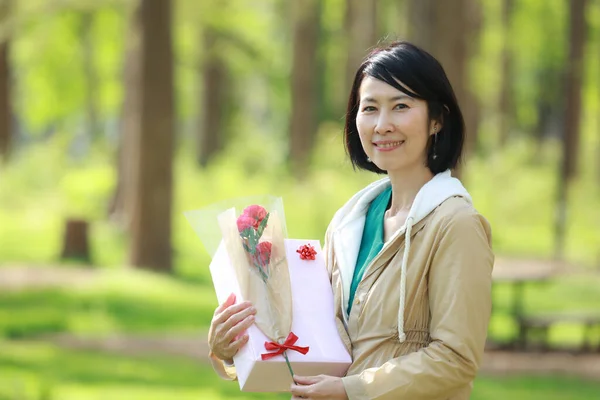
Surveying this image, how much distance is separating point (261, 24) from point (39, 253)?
2093cm

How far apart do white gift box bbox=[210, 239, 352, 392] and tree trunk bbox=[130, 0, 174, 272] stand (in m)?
12.0

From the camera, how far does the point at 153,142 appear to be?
49.1 feet

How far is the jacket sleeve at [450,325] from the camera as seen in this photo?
2.76 m

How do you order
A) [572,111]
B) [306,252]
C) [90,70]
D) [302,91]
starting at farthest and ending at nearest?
[90,70], [302,91], [572,111], [306,252]

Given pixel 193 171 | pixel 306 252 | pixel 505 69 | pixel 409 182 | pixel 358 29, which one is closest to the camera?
pixel 409 182

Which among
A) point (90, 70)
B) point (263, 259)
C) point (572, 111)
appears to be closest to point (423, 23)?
point (263, 259)

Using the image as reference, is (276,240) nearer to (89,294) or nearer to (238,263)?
(238,263)

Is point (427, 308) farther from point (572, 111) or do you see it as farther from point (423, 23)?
point (572, 111)

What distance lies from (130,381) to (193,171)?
1624 centimetres

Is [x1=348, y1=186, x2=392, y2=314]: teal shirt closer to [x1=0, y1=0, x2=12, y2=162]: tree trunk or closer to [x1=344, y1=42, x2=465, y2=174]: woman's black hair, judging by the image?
[x1=344, y1=42, x2=465, y2=174]: woman's black hair

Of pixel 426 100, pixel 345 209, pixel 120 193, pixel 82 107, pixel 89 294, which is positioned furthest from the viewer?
pixel 82 107

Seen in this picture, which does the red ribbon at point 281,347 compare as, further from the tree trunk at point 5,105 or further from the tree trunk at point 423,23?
the tree trunk at point 5,105

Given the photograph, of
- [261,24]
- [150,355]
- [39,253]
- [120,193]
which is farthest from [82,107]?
[150,355]

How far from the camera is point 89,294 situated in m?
13.3
